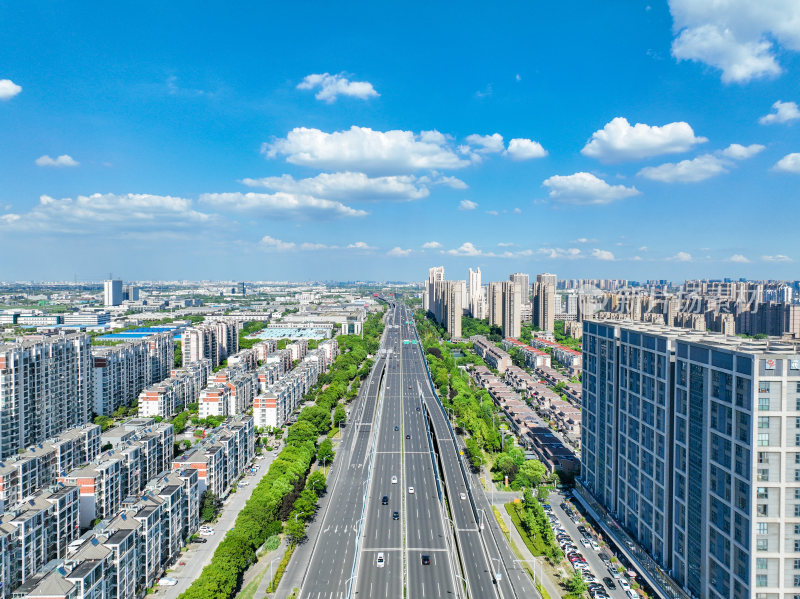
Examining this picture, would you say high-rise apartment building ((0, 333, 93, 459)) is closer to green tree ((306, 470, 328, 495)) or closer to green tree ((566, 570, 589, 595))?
green tree ((306, 470, 328, 495))

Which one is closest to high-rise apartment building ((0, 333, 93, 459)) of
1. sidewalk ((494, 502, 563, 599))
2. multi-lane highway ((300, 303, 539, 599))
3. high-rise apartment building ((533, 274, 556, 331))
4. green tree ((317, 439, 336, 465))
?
→ green tree ((317, 439, 336, 465))

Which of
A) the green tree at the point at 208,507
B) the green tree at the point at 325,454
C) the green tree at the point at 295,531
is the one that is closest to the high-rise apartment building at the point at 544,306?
the green tree at the point at 325,454

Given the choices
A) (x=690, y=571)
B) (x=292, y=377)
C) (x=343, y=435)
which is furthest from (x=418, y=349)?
(x=690, y=571)

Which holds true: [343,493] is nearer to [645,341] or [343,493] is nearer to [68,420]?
[645,341]

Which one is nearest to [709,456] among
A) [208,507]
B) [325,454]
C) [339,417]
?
[208,507]

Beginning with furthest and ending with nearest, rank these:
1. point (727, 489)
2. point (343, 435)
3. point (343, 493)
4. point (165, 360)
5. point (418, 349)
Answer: point (418, 349)
point (165, 360)
point (343, 435)
point (343, 493)
point (727, 489)

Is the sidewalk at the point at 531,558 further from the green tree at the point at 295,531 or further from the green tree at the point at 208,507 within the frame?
the green tree at the point at 208,507
